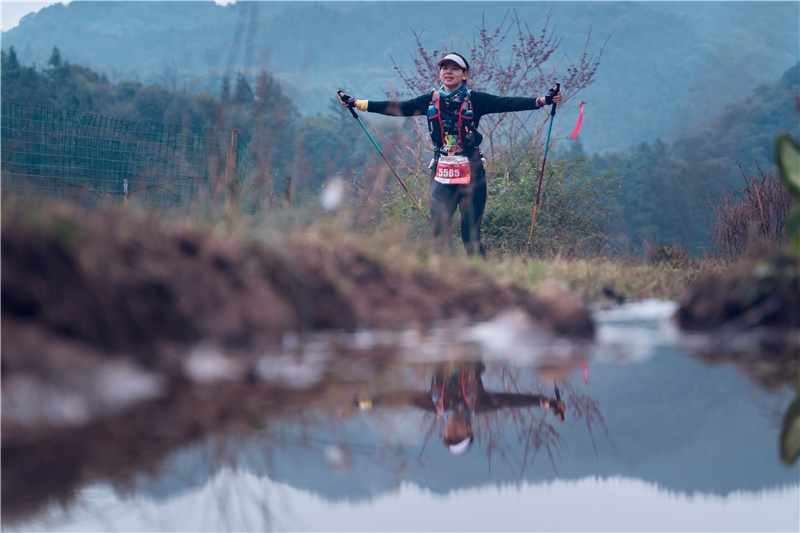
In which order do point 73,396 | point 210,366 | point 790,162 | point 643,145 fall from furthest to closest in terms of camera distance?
point 643,145 → point 790,162 → point 210,366 → point 73,396

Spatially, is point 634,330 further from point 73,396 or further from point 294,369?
point 73,396

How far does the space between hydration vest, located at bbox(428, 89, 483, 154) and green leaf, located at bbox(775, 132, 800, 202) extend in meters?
3.92

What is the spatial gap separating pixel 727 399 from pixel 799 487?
2.52ft

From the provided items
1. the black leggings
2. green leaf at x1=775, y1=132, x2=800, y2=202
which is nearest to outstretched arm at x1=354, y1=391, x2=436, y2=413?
green leaf at x1=775, y1=132, x2=800, y2=202

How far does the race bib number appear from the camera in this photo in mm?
10055

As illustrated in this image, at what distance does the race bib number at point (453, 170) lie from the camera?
10.1 meters

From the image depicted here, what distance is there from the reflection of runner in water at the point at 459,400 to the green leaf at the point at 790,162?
2.32 meters

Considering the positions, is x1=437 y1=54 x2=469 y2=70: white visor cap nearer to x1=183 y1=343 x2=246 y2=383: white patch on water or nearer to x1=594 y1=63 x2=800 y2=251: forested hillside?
x1=183 y1=343 x2=246 y2=383: white patch on water

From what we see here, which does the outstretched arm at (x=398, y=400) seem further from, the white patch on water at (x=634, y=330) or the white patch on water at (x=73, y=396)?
the white patch on water at (x=634, y=330)

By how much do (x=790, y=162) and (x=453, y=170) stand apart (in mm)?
3998

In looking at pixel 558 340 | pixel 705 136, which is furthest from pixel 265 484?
pixel 705 136

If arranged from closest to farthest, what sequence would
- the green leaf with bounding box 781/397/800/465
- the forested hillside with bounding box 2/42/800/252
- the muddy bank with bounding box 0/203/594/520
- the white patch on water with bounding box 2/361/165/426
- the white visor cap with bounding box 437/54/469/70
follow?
1. the muddy bank with bounding box 0/203/594/520
2. the white patch on water with bounding box 2/361/165/426
3. the green leaf with bounding box 781/397/800/465
4. the white visor cap with bounding box 437/54/469/70
5. the forested hillside with bounding box 2/42/800/252

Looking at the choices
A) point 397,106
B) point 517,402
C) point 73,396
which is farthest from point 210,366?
point 397,106

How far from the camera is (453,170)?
33.1ft
